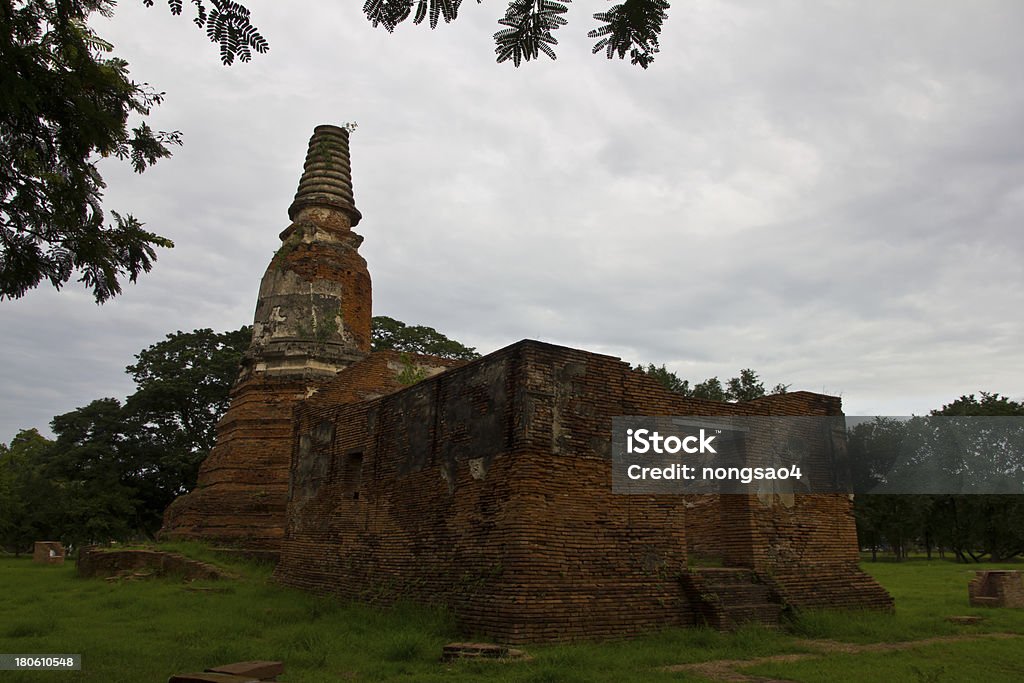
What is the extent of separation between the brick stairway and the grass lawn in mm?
272

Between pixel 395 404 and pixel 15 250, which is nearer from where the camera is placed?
pixel 15 250

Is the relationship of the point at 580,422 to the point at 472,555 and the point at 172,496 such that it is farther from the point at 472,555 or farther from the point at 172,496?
the point at 172,496

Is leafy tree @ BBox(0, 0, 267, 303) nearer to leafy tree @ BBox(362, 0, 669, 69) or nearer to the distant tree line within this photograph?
leafy tree @ BBox(362, 0, 669, 69)

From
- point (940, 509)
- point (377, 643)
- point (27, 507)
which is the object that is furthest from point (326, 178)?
point (940, 509)

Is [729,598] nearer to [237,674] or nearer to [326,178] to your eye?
[237,674]

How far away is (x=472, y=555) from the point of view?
31.3 ft

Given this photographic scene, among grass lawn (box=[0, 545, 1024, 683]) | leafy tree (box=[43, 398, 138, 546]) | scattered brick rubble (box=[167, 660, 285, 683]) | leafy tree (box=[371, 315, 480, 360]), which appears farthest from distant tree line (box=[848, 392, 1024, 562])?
scattered brick rubble (box=[167, 660, 285, 683])

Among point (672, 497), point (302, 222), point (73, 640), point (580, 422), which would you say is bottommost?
point (73, 640)

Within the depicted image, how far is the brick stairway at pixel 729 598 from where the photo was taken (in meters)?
9.59

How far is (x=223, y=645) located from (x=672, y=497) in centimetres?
566

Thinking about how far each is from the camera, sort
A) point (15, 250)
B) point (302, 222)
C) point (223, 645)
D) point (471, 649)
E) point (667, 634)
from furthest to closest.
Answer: point (302, 222) → point (667, 634) → point (223, 645) → point (471, 649) → point (15, 250)

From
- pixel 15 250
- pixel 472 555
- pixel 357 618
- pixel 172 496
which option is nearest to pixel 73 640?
pixel 357 618

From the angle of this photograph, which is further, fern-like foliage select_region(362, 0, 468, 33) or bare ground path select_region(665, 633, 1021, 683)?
bare ground path select_region(665, 633, 1021, 683)

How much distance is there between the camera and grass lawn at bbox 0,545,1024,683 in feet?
24.1
